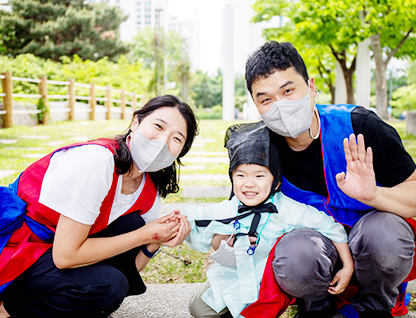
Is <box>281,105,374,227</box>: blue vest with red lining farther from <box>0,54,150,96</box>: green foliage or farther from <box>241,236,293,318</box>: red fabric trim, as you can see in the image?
<box>0,54,150,96</box>: green foliage

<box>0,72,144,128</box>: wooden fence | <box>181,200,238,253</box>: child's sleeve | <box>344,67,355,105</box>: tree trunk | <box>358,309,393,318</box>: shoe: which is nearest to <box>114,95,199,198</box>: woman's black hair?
<box>181,200,238,253</box>: child's sleeve

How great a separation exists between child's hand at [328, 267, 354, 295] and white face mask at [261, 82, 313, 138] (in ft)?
2.15

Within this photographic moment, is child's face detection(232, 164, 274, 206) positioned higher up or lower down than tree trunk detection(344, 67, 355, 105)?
lower down

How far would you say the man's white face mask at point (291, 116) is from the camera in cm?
183

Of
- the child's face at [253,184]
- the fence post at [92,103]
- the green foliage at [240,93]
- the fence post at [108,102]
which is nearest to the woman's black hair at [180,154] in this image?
the child's face at [253,184]

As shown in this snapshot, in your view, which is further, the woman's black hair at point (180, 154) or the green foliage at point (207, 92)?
the green foliage at point (207, 92)

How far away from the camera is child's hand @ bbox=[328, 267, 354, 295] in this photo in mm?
1775

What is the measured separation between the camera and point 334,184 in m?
1.86

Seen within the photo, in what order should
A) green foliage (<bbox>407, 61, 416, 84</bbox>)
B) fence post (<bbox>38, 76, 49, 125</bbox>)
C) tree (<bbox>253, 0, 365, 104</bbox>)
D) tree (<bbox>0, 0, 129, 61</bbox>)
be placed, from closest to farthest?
fence post (<bbox>38, 76, 49, 125</bbox>), tree (<bbox>253, 0, 365, 104</bbox>), tree (<bbox>0, 0, 129, 61</bbox>), green foliage (<bbox>407, 61, 416, 84</bbox>)

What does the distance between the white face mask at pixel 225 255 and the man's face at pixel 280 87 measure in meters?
0.65

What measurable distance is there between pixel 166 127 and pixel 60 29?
2584 centimetres

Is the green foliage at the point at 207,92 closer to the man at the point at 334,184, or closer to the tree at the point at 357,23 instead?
the tree at the point at 357,23

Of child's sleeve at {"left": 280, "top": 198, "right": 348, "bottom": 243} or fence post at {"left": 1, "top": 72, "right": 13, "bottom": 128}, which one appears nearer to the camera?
child's sleeve at {"left": 280, "top": 198, "right": 348, "bottom": 243}

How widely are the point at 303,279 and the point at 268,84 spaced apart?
0.88 meters
